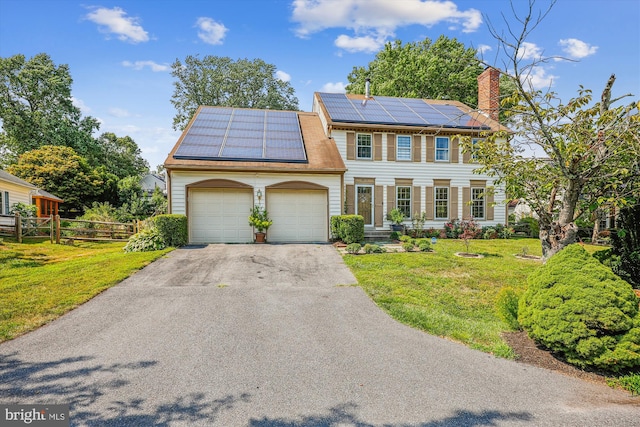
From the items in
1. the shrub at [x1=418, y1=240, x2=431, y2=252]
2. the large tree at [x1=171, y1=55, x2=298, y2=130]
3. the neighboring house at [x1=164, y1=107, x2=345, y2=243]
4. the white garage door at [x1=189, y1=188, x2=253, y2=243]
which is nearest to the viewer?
the shrub at [x1=418, y1=240, x2=431, y2=252]

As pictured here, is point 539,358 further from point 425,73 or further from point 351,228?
point 425,73

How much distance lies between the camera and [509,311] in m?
4.79

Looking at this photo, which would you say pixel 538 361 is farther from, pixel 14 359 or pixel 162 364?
pixel 14 359

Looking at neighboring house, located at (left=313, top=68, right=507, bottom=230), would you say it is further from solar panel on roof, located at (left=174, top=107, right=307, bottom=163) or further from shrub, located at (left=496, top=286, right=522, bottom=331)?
shrub, located at (left=496, top=286, right=522, bottom=331)

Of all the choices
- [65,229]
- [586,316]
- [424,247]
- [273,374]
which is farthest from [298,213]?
[586,316]

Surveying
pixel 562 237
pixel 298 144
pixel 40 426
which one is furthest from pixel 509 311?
pixel 298 144

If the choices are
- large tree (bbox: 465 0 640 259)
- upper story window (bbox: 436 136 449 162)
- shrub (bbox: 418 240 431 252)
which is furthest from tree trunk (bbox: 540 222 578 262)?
upper story window (bbox: 436 136 449 162)

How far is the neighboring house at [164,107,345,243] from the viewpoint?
40.5 feet

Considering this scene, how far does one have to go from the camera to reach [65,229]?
13.7m

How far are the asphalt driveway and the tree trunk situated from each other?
2.30 metres

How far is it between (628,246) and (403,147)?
1112 cm

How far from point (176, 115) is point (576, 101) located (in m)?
33.5

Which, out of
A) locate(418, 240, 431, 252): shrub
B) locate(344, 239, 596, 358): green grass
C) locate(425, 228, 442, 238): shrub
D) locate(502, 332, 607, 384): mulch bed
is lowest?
locate(502, 332, 607, 384): mulch bed

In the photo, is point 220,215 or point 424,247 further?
point 220,215
